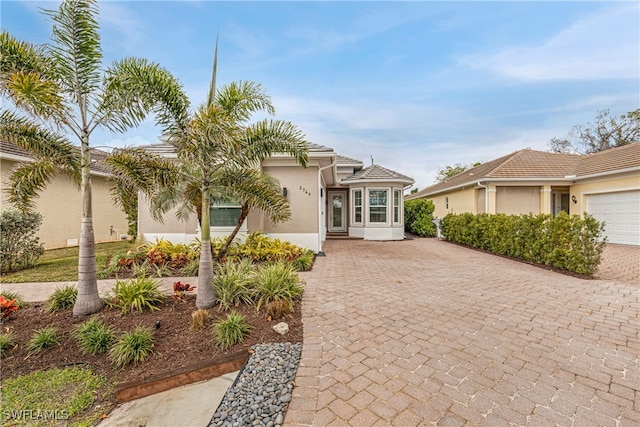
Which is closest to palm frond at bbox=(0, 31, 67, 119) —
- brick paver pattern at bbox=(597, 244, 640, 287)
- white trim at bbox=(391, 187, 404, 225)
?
brick paver pattern at bbox=(597, 244, 640, 287)

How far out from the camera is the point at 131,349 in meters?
3.19

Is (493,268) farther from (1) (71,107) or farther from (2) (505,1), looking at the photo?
(1) (71,107)

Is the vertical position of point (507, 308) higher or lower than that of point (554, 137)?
lower

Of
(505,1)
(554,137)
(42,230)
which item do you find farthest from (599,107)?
(42,230)

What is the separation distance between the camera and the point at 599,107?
23172mm

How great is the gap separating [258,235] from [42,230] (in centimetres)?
911

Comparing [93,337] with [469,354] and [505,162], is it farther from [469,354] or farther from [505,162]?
[505,162]

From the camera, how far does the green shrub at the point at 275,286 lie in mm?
4477

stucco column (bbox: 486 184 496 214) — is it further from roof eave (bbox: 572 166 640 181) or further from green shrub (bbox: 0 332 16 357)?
green shrub (bbox: 0 332 16 357)

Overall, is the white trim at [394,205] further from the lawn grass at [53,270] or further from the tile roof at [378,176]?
the lawn grass at [53,270]

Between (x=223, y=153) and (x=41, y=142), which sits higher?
(x=41, y=142)

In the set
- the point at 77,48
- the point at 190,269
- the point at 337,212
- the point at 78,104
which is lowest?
the point at 190,269

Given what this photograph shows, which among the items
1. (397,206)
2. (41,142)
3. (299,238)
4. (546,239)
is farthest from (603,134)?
(41,142)

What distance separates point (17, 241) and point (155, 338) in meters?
7.58
